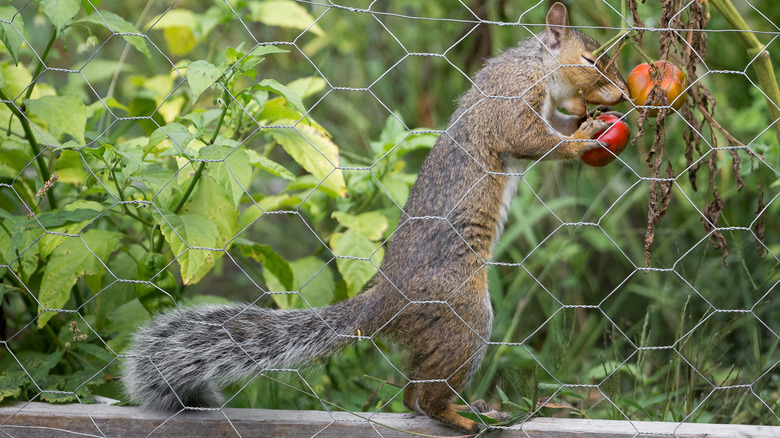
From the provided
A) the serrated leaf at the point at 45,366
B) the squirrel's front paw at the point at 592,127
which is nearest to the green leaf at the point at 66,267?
the serrated leaf at the point at 45,366

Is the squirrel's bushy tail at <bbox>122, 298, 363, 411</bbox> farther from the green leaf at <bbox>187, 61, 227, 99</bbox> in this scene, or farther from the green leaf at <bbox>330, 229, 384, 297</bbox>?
the green leaf at <bbox>187, 61, 227, 99</bbox>

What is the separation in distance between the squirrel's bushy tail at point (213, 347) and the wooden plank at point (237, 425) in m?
0.07

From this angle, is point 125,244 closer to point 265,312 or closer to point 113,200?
point 113,200

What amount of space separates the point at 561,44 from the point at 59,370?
7.41 ft

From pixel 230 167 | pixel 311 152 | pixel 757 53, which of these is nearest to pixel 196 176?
pixel 230 167

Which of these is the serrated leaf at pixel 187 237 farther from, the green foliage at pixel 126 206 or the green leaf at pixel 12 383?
the green leaf at pixel 12 383

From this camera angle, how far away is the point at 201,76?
6.71 feet

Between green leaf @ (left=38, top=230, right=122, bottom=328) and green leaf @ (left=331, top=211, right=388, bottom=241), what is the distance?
0.86 meters

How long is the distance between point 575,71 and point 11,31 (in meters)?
1.90

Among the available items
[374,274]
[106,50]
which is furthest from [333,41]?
[374,274]

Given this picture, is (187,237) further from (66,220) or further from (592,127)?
(592,127)

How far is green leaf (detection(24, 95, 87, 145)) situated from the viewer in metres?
2.33

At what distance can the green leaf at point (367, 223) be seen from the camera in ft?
8.95

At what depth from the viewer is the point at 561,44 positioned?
269 cm
